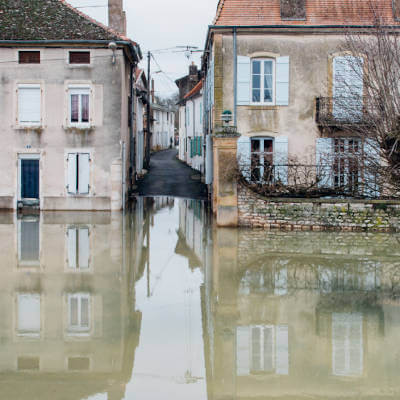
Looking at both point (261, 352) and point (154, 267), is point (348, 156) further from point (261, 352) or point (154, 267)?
point (261, 352)

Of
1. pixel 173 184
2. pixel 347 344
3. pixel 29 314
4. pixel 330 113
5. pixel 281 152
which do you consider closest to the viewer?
pixel 347 344

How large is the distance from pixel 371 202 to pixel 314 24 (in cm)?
656

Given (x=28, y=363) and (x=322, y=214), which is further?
(x=322, y=214)

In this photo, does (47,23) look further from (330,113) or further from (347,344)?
(347,344)

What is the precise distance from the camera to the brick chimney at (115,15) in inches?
1059

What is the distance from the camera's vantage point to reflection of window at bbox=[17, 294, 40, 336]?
8.59 m

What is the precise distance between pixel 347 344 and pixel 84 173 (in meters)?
16.3

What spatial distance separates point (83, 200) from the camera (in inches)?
905

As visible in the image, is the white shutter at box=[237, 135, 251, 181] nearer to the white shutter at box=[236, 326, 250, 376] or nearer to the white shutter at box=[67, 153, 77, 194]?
the white shutter at box=[67, 153, 77, 194]

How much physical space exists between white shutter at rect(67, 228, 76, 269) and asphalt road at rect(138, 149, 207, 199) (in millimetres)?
10179

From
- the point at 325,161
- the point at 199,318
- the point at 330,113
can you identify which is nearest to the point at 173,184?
the point at 325,161

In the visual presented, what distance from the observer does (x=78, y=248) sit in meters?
15.0

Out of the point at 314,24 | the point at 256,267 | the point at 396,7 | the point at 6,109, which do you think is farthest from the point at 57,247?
the point at 396,7

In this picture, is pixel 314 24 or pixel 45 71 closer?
pixel 314 24
